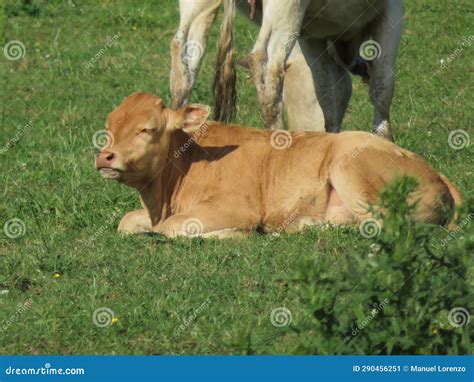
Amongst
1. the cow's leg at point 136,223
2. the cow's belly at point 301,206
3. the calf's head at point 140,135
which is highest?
the calf's head at point 140,135

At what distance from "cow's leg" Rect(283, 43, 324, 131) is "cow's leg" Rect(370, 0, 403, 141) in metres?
0.66

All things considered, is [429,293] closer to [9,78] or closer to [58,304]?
[58,304]

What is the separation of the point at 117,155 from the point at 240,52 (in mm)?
6357

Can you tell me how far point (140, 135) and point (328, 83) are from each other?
3.32 meters

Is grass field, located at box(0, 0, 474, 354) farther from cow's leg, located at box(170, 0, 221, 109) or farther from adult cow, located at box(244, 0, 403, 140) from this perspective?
cow's leg, located at box(170, 0, 221, 109)

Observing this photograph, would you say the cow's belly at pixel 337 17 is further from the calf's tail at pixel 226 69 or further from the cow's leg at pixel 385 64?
the calf's tail at pixel 226 69

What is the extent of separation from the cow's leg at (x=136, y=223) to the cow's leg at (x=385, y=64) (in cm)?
267

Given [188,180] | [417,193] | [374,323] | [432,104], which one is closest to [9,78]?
[432,104]

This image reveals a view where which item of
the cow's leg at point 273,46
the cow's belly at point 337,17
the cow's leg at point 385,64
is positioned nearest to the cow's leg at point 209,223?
the cow's leg at point 273,46

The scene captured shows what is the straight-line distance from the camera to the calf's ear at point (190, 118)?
30.9 feet

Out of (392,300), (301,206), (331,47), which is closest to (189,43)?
(301,206)

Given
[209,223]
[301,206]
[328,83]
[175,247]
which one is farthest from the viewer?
[328,83]

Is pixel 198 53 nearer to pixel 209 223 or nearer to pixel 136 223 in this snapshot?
pixel 136 223

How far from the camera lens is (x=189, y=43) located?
10508 mm
